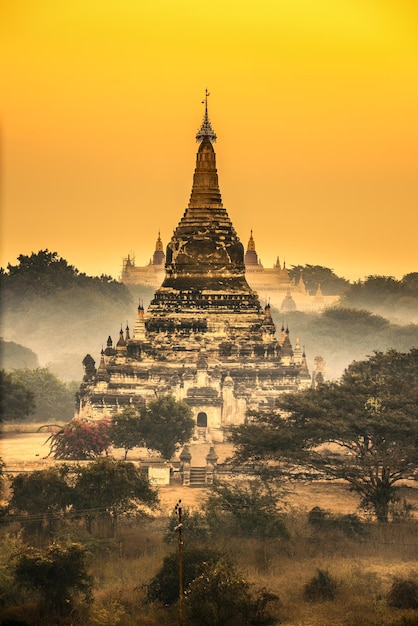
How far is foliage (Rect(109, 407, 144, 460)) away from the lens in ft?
205

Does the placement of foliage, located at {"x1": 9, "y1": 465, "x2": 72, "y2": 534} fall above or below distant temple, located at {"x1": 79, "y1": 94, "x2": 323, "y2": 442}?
below

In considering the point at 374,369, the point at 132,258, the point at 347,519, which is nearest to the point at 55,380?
the point at 374,369

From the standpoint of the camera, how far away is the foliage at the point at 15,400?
71856 mm

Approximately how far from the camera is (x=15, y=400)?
239ft

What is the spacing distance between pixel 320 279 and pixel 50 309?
3981cm

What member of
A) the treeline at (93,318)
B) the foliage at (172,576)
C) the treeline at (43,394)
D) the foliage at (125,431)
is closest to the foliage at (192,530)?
the foliage at (172,576)

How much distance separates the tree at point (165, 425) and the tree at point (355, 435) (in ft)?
15.8

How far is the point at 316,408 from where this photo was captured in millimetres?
56438

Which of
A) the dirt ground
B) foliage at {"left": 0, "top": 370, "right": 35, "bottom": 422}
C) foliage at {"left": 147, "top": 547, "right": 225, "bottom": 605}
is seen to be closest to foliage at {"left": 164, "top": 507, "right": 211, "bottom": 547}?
foliage at {"left": 147, "top": 547, "right": 225, "bottom": 605}

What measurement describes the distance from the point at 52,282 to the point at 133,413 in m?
64.5

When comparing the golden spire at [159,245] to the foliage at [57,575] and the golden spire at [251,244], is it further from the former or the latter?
the foliage at [57,575]

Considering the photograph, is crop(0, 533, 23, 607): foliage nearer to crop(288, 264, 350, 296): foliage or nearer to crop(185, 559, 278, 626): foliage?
crop(185, 559, 278, 626): foliage

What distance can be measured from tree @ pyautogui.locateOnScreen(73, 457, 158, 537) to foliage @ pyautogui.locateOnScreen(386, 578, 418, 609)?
956cm

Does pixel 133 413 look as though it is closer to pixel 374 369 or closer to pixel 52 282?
pixel 374 369
